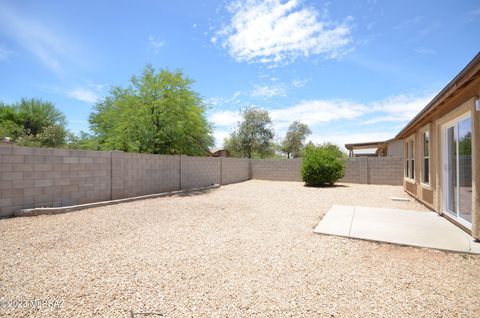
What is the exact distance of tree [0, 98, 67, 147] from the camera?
75.8 feet

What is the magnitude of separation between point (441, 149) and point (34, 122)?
3417 cm

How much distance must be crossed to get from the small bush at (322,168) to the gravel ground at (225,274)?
1054cm

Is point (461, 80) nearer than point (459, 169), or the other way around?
point (461, 80)

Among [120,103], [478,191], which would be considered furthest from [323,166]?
[120,103]

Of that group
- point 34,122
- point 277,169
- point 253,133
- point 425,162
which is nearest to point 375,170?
point 277,169

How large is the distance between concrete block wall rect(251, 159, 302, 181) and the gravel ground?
1351 cm

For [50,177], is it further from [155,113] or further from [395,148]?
[395,148]

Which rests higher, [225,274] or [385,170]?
[385,170]

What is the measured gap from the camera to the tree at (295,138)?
36719mm

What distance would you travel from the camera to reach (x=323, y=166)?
1520cm

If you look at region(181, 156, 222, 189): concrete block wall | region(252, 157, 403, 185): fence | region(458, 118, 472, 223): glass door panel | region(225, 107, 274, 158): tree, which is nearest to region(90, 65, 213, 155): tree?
region(181, 156, 222, 189): concrete block wall

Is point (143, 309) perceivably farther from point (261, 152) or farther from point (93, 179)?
point (261, 152)

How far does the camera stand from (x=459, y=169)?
17.4 feet

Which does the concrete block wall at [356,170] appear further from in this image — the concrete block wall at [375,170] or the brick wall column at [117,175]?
the brick wall column at [117,175]
